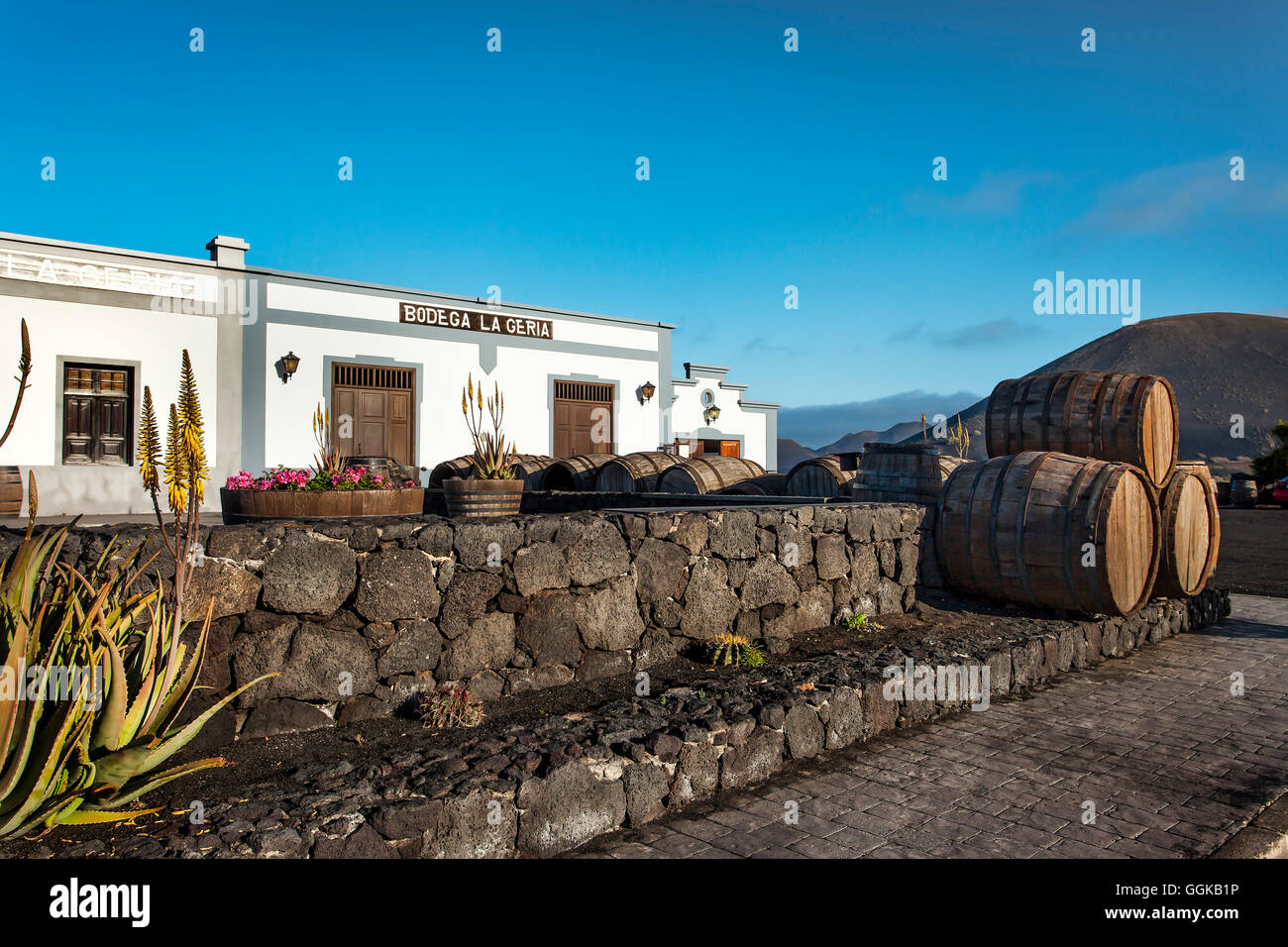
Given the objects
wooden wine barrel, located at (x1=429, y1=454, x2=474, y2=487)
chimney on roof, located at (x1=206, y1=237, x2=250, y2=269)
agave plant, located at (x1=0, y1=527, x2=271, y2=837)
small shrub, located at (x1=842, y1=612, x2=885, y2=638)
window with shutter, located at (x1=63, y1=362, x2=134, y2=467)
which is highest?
chimney on roof, located at (x1=206, y1=237, x2=250, y2=269)

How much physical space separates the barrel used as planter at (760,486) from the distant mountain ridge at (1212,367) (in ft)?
215

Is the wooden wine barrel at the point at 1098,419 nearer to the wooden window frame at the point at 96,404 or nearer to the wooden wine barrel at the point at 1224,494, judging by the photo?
the wooden window frame at the point at 96,404

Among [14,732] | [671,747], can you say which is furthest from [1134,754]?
[14,732]

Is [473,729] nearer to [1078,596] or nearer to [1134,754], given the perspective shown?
[1134,754]

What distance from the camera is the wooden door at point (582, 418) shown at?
18.2 meters

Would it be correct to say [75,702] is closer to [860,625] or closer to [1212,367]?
[860,625]

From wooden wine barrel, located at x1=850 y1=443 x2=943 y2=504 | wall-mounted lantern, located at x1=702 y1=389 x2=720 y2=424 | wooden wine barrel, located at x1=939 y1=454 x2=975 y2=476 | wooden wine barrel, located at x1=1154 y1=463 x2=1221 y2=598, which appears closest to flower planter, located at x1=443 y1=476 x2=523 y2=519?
wooden wine barrel, located at x1=850 y1=443 x2=943 y2=504

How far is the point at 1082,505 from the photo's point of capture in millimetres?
5367

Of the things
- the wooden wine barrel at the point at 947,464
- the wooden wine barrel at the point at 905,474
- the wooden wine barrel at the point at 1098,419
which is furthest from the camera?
the wooden wine barrel at the point at 947,464

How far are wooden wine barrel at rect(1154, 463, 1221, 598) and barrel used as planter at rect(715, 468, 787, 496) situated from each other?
388 centimetres

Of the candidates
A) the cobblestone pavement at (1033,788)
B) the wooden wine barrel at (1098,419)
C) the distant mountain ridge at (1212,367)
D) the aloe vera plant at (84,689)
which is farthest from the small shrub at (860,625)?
the distant mountain ridge at (1212,367)

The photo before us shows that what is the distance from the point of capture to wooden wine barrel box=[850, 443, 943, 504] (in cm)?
693

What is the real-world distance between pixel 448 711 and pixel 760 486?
6.29 metres

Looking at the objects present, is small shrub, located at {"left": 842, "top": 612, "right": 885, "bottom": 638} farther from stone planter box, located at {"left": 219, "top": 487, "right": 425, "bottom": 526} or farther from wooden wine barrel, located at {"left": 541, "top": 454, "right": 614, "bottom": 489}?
wooden wine barrel, located at {"left": 541, "top": 454, "right": 614, "bottom": 489}
